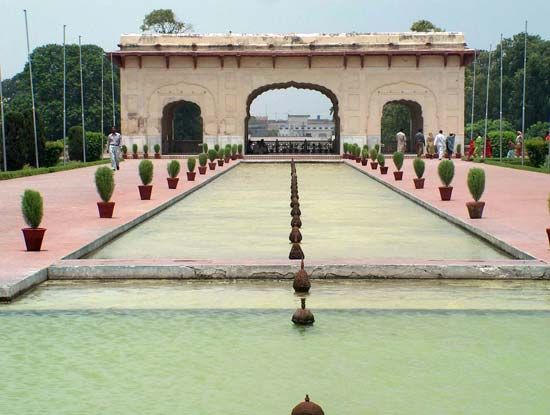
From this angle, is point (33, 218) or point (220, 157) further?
point (220, 157)

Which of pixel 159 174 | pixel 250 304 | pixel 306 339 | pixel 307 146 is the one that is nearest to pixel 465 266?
pixel 250 304

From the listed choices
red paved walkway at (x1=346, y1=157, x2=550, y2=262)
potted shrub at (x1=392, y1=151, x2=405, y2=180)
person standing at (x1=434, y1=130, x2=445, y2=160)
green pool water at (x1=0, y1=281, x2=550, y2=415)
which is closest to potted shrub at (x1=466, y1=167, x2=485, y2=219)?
red paved walkway at (x1=346, y1=157, x2=550, y2=262)

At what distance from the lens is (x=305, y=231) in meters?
11.3

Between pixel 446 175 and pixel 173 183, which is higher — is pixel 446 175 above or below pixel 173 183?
above

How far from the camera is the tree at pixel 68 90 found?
53.1 metres

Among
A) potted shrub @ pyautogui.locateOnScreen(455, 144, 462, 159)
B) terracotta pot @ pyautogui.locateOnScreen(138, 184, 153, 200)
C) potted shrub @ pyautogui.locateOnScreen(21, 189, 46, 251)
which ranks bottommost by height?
potted shrub @ pyautogui.locateOnScreen(455, 144, 462, 159)

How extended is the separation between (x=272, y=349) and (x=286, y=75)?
34.3 metres

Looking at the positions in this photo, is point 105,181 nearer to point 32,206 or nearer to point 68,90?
point 32,206

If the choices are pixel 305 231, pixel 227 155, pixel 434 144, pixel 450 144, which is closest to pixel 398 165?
pixel 305 231

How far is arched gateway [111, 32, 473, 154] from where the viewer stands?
128ft

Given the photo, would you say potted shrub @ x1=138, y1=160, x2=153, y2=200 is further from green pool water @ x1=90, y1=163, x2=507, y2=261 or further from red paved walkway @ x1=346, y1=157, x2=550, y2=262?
red paved walkway @ x1=346, y1=157, x2=550, y2=262

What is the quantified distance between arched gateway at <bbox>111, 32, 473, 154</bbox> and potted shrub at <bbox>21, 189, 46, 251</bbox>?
1189 inches

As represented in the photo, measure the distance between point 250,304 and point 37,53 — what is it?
179ft

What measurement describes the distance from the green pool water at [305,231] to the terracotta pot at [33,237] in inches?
26.4
